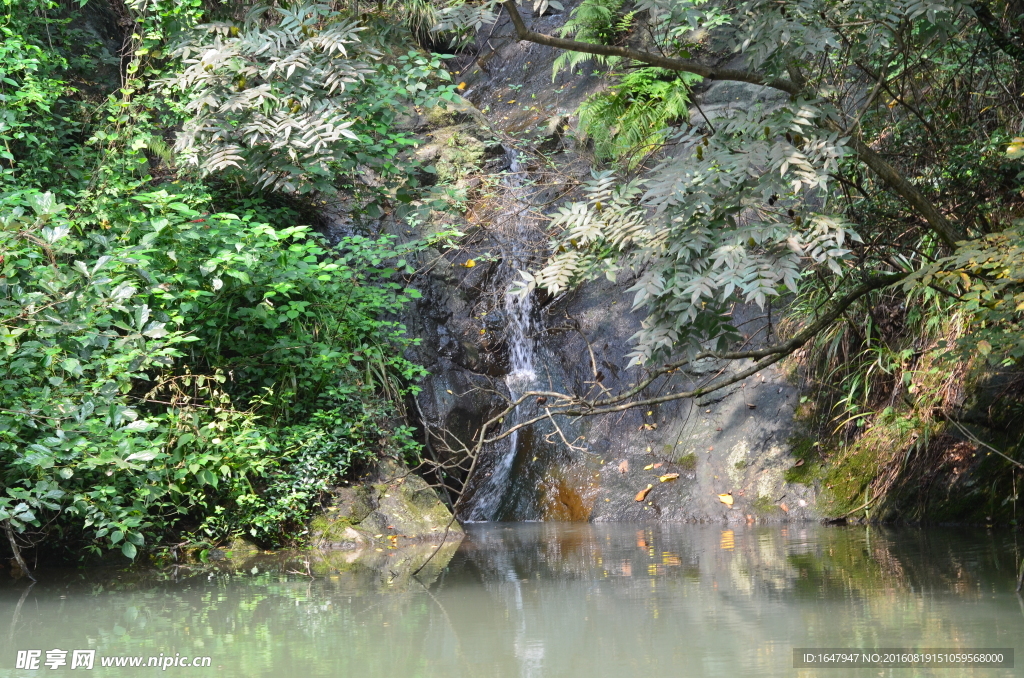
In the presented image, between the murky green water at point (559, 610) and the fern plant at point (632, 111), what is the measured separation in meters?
4.82

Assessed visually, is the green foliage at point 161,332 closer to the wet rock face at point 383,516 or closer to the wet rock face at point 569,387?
the wet rock face at point 383,516

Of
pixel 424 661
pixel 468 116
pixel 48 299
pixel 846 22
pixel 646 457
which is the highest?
pixel 468 116

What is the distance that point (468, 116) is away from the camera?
10.3m

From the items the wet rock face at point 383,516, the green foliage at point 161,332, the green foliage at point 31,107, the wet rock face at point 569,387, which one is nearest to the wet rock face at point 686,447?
the wet rock face at point 569,387

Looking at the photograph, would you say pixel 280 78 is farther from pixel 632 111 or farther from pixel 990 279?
pixel 632 111

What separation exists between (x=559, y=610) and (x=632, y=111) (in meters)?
6.53

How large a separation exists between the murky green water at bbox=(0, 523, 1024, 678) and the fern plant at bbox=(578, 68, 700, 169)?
4815 millimetres

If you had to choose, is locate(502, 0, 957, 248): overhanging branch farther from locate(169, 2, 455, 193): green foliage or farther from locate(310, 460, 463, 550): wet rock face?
locate(310, 460, 463, 550): wet rock face

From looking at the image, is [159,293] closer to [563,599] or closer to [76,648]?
[76,648]

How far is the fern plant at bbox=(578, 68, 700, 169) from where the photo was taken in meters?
8.93

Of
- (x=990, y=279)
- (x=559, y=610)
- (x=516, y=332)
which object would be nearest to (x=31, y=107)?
(x=516, y=332)

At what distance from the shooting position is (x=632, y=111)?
29.7 ft

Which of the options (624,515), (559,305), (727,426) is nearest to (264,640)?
(624,515)

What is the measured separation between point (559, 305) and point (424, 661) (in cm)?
614
